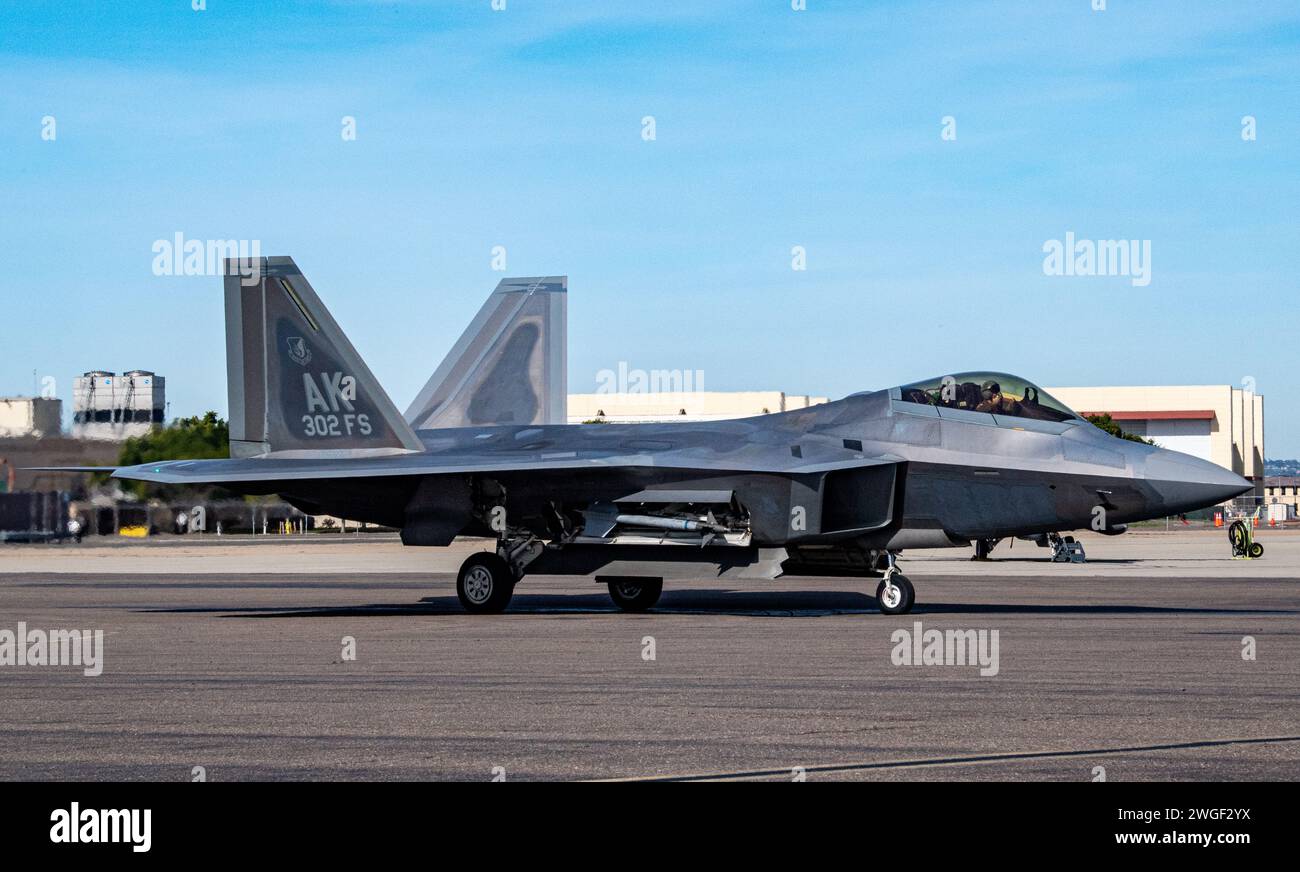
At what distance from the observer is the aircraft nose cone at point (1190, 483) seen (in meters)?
16.3

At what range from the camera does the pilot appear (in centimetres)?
1745

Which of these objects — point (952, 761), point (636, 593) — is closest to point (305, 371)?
point (636, 593)

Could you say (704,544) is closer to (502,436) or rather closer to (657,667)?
(502,436)

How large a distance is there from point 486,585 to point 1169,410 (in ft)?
364

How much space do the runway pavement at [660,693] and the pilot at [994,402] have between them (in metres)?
2.45

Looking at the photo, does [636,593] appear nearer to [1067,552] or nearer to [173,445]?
[173,445]

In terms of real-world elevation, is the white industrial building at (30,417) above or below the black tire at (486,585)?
above

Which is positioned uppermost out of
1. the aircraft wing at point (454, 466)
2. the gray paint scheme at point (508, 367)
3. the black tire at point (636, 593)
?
the gray paint scheme at point (508, 367)

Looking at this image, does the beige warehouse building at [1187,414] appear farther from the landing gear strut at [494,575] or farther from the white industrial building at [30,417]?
the landing gear strut at [494,575]

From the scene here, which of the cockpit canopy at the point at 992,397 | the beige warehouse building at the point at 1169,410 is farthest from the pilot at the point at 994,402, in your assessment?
the beige warehouse building at the point at 1169,410
